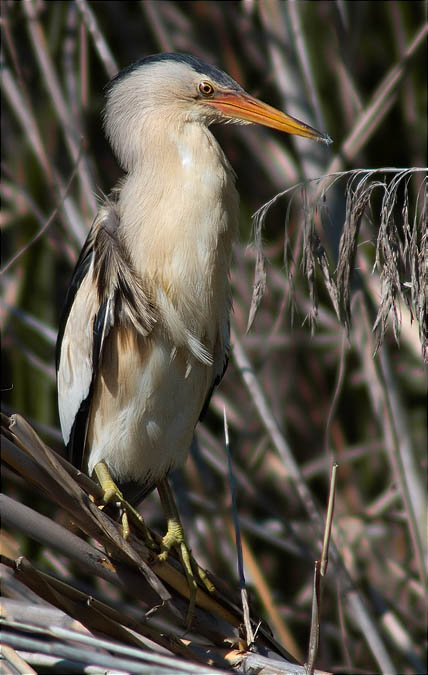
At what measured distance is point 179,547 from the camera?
1.45 m

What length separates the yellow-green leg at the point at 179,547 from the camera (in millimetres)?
1225

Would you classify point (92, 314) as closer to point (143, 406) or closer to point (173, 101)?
point (143, 406)

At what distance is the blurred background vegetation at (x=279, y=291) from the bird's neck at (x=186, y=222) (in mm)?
278

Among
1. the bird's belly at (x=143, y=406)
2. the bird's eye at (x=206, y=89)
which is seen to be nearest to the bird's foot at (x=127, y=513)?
the bird's belly at (x=143, y=406)

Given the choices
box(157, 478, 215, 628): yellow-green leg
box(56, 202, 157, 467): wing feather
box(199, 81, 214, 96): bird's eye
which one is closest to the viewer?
box(157, 478, 215, 628): yellow-green leg

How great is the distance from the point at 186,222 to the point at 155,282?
12 cm

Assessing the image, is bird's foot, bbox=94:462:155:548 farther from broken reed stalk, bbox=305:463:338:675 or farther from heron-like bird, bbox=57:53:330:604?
broken reed stalk, bbox=305:463:338:675

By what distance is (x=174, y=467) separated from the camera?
158 centimetres

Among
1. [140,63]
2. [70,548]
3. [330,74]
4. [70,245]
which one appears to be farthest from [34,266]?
[70,548]

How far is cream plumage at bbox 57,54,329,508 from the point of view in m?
1.42

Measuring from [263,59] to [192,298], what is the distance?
47.0 inches

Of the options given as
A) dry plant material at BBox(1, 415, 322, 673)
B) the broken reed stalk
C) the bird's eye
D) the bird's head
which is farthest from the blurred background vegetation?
the broken reed stalk

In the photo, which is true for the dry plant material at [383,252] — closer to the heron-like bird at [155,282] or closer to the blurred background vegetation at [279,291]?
the heron-like bird at [155,282]

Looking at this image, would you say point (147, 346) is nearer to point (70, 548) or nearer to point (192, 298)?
point (192, 298)
